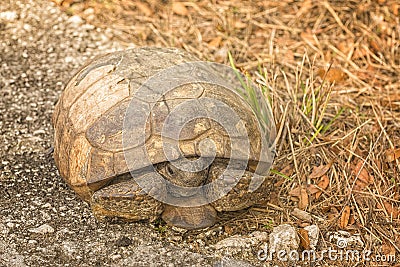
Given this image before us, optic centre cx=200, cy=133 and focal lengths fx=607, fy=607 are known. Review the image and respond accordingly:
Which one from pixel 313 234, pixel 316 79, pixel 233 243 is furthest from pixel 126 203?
pixel 316 79

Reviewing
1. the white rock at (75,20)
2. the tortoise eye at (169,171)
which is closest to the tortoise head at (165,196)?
the tortoise eye at (169,171)

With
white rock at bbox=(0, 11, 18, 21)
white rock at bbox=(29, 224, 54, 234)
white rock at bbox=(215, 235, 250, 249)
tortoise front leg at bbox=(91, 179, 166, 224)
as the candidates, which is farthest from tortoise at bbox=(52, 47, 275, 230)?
white rock at bbox=(0, 11, 18, 21)

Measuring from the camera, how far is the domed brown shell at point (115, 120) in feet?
10.1

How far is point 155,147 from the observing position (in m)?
3.03

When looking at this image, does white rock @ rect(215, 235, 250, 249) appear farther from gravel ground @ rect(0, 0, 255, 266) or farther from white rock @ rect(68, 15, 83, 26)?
white rock @ rect(68, 15, 83, 26)

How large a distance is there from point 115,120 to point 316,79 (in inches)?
77.3

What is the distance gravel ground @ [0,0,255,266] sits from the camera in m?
3.10

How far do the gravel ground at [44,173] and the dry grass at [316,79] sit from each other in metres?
0.34

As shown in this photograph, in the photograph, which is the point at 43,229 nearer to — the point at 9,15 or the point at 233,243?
the point at 233,243

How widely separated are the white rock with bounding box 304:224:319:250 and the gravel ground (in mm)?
431

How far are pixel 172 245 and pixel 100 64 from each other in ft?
3.75

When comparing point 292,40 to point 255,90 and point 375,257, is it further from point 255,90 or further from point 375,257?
point 375,257

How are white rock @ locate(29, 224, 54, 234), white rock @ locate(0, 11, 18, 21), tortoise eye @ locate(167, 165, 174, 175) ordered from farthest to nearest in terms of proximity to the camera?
white rock @ locate(0, 11, 18, 21) → white rock @ locate(29, 224, 54, 234) → tortoise eye @ locate(167, 165, 174, 175)

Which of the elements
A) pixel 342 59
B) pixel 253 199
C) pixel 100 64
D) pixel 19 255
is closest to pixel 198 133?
pixel 253 199
